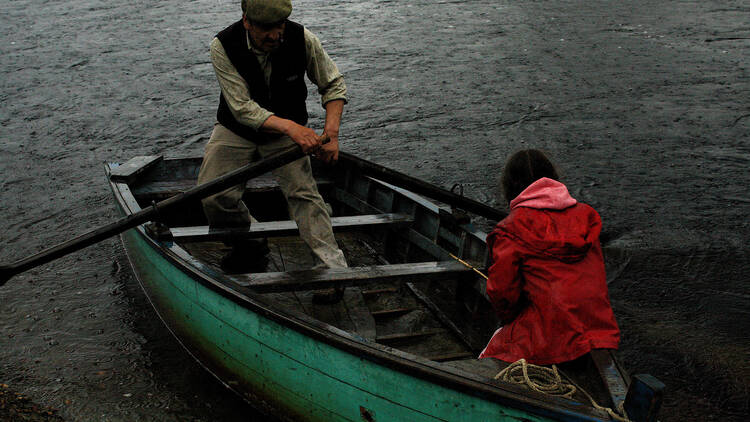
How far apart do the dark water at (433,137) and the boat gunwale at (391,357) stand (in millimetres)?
1202

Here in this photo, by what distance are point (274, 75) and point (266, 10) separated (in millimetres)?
579

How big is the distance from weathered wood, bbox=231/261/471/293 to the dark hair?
4.15 ft

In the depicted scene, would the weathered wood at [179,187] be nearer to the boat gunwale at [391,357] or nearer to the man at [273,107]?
the man at [273,107]

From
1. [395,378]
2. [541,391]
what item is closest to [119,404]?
[395,378]

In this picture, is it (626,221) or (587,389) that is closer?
(587,389)

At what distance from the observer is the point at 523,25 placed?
58.9 ft

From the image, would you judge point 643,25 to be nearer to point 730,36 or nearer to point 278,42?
point 730,36

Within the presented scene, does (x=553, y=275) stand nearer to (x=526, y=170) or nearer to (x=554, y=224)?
(x=554, y=224)

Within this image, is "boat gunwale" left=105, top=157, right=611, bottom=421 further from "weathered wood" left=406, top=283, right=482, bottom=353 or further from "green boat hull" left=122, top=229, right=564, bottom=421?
"weathered wood" left=406, top=283, right=482, bottom=353

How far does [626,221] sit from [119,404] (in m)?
5.70

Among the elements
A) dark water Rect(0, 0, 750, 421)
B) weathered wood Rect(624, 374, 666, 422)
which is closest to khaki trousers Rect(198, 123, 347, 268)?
dark water Rect(0, 0, 750, 421)

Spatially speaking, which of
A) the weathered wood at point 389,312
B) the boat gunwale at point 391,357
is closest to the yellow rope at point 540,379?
the boat gunwale at point 391,357

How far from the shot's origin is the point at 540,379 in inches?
131

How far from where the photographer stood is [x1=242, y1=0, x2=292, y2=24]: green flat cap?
4.07 meters
